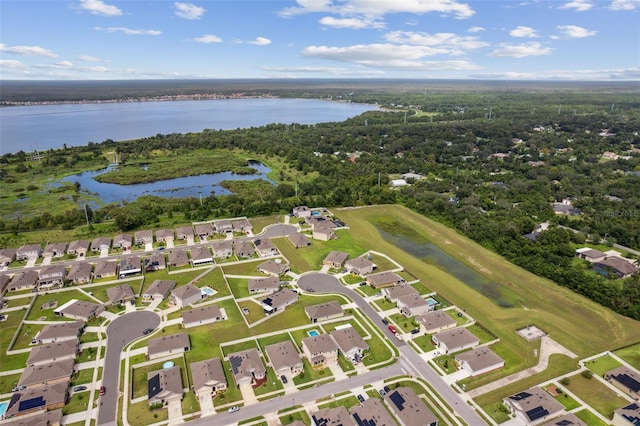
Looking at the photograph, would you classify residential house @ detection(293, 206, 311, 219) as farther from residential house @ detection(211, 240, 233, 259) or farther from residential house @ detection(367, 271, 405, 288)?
residential house @ detection(367, 271, 405, 288)

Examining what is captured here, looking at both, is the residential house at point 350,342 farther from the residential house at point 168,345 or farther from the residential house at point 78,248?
the residential house at point 78,248

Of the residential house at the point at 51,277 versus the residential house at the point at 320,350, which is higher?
the residential house at the point at 51,277

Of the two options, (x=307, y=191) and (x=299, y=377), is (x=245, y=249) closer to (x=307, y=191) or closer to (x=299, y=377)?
(x=299, y=377)

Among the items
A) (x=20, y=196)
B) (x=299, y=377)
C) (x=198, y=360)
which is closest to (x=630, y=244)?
(x=299, y=377)

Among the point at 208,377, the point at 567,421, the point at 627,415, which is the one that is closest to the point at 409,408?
the point at 567,421

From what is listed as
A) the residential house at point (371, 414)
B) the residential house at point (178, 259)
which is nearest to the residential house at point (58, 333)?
the residential house at point (178, 259)

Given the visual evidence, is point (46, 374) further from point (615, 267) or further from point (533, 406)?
point (615, 267)
